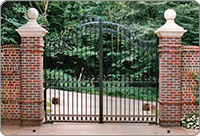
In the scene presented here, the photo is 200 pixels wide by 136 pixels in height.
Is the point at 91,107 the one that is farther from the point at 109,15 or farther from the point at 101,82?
the point at 109,15

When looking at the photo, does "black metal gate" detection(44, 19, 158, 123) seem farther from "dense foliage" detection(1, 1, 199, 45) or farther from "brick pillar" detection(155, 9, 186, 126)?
"dense foliage" detection(1, 1, 199, 45)

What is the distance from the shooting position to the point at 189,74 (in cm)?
695

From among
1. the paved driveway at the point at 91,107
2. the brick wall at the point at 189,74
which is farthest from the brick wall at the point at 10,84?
the brick wall at the point at 189,74

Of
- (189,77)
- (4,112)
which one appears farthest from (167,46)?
(4,112)

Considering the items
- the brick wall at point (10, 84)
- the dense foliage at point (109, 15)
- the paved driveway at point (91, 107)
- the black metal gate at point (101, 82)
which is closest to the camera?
the brick wall at point (10, 84)

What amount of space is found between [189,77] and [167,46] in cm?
94

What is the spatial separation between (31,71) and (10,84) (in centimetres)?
64

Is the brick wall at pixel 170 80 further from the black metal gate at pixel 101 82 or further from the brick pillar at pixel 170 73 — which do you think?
the black metal gate at pixel 101 82

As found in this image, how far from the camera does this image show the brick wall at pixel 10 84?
22.8 ft

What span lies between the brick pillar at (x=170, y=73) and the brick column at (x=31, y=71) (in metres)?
2.99

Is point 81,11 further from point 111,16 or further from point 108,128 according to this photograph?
point 108,128

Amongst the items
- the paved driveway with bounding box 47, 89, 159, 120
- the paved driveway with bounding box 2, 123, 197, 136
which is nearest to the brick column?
the paved driveway with bounding box 2, 123, 197, 136

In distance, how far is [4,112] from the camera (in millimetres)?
7105

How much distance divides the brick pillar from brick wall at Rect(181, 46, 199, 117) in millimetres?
120
